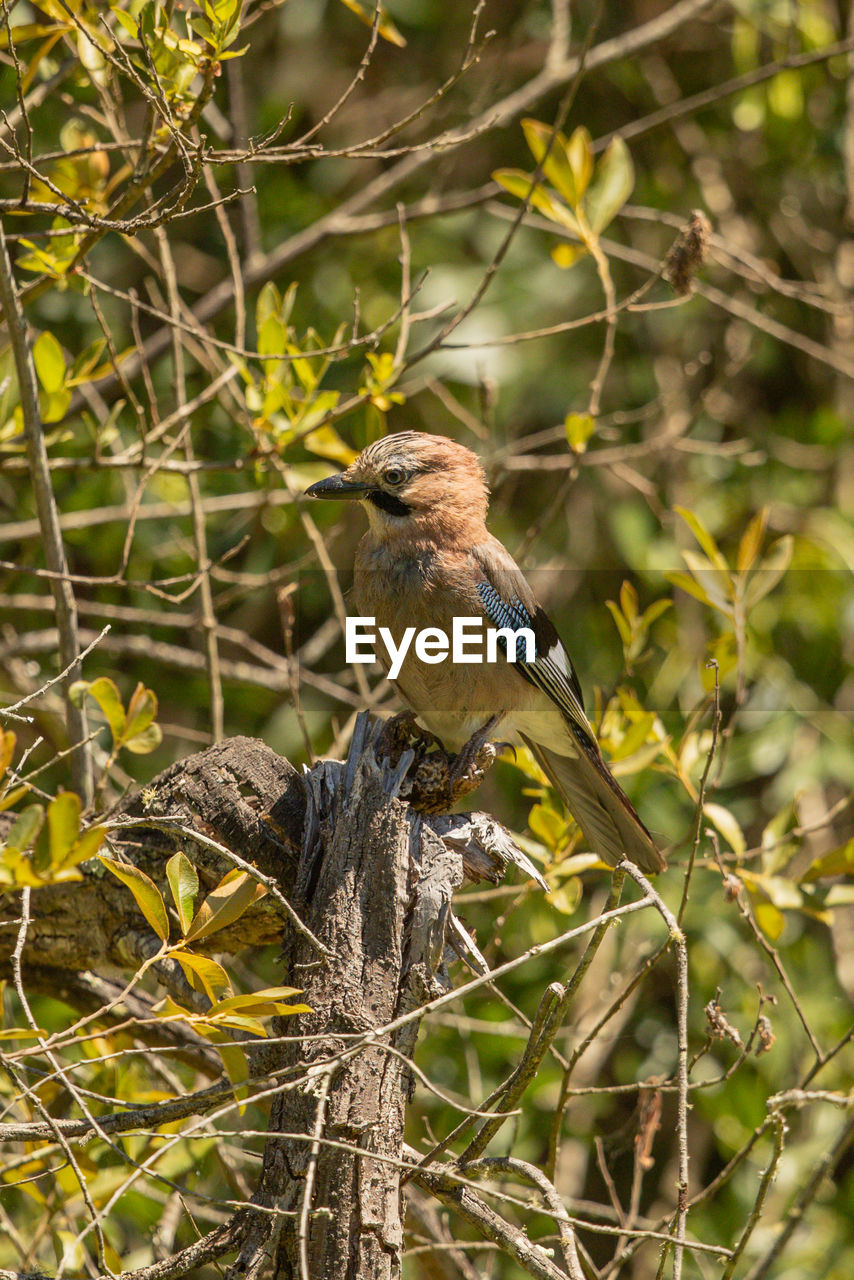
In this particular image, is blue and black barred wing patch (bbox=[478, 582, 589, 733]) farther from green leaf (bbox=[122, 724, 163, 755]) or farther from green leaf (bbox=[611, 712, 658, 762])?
green leaf (bbox=[122, 724, 163, 755])

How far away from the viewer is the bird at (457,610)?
3465 millimetres

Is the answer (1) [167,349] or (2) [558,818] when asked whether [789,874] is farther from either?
(1) [167,349]

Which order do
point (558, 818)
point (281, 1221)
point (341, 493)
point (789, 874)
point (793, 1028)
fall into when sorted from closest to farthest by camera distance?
point (281, 1221)
point (558, 818)
point (341, 493)
point (793, 1028)
point (789, 874)

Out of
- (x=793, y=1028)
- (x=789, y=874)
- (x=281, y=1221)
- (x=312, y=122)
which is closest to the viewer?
(x=281, y=1221)

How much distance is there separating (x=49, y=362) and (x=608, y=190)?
5.37 feet

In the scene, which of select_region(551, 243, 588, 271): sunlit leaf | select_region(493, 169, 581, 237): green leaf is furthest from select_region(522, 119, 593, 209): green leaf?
select_region(551, 243, 588, 271): sunlit leaf

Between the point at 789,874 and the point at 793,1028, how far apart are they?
0.84m

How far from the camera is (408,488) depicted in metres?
3.59

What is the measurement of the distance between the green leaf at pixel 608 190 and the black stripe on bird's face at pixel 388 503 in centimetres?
94

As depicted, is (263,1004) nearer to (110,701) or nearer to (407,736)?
(110,701)

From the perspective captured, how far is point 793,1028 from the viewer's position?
452cm

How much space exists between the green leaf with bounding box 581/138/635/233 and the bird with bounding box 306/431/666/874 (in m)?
0.77

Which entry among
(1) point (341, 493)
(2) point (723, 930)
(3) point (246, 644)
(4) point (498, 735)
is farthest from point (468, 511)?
(2) point (723, 930)

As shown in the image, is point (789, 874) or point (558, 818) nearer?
point (558, 818)
